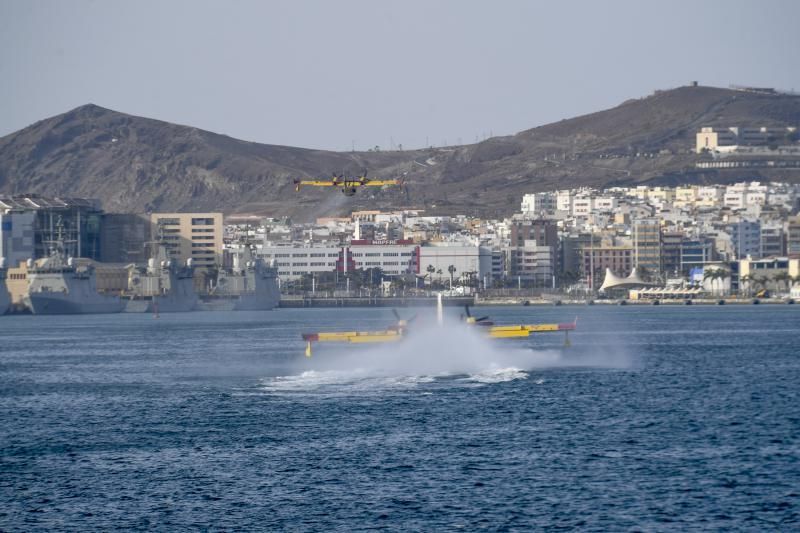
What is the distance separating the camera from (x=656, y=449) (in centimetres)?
4466

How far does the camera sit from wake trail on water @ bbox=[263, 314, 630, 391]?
6662 cm

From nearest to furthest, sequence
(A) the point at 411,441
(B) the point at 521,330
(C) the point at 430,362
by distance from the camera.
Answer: (A) the point at 411,441 < (C) the point at 430,362 < (B) the point at 521,330

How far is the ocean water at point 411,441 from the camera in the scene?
36125mm

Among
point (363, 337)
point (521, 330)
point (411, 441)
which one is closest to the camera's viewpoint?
point (411, 441)

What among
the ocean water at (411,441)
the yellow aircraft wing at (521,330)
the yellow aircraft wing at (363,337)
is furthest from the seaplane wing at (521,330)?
the yellow aircraft wing at (363,337)

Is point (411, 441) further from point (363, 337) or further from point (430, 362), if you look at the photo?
point (363, 337)

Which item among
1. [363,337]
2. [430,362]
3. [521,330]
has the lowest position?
[430,362]

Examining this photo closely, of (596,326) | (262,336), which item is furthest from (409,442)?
(596,326)

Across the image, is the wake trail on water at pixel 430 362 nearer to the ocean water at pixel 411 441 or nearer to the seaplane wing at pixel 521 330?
the ocean water at pixel 411 441

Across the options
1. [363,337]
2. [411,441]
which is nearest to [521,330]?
[363,337]

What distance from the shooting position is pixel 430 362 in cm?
7362

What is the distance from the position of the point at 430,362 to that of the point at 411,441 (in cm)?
2709

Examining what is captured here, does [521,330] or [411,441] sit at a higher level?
[521,330]

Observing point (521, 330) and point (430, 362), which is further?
point (521, 330)
